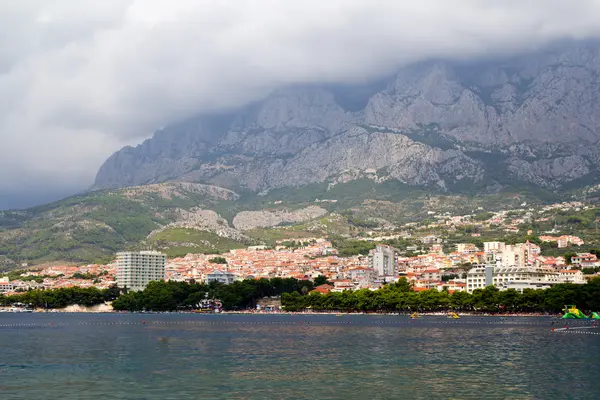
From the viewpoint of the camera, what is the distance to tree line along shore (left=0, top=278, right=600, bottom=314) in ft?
467

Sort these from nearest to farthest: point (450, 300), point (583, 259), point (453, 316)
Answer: point (453, 316) → point (450, 300) → point (583, 259)

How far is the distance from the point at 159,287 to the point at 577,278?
99.0 meters

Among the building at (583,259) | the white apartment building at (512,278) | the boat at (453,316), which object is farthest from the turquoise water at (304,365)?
the building at (583,259)

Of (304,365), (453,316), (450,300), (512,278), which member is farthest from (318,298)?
(304,365)

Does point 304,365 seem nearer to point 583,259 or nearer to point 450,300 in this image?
point 450,300

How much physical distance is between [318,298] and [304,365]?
109768mm

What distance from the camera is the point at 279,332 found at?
101125 millimetres


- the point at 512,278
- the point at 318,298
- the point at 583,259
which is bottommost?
the point at 318,298

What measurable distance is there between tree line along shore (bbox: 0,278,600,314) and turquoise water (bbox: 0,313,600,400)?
1947 inches

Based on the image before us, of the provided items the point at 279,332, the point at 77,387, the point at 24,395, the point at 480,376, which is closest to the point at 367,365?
the point at 480,376

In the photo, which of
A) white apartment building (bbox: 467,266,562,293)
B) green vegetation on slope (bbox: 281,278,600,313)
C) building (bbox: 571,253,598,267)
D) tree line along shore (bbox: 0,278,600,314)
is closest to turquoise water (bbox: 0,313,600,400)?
green vegetation on slope (bbox: 281,278,600,313)

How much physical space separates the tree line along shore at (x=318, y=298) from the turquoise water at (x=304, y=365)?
49447mm

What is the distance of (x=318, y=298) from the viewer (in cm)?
16925

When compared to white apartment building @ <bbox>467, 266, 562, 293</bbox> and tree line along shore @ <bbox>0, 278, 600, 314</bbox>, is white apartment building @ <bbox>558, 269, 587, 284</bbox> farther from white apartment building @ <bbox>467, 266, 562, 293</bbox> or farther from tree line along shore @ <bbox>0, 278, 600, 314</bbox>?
tree line along shore @ <bbox>0, 278, 600, 314</bbox>
